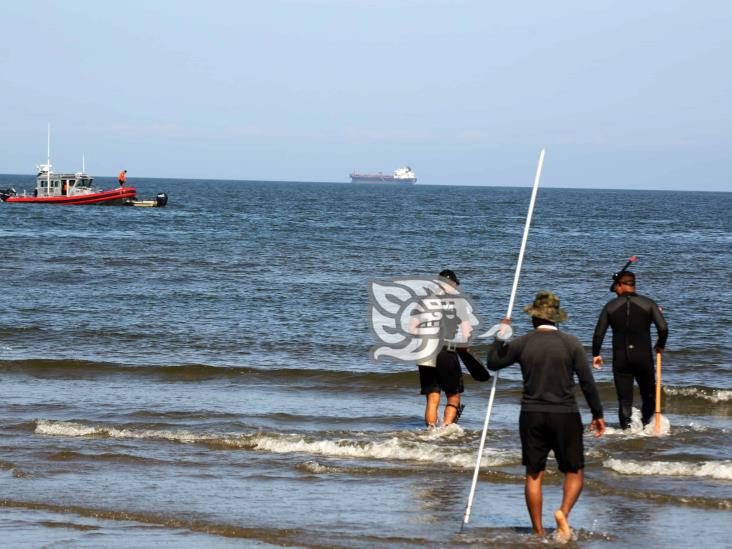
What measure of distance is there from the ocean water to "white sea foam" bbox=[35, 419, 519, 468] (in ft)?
0.09

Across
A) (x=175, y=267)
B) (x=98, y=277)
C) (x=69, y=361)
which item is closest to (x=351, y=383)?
(x=69, y=361)

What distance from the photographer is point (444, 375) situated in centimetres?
1074

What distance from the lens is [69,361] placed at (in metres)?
16.3

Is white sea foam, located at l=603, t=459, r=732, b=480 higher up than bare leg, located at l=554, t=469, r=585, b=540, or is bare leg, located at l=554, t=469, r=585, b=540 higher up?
bare leg, located at l=554, t=469, r=585, b=540

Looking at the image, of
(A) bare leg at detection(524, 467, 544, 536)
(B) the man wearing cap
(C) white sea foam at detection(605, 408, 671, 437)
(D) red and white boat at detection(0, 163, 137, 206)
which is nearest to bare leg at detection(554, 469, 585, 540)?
(A) bare leg at detection(524, 467, 544, 536)

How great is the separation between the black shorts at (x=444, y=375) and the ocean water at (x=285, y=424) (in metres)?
0.48

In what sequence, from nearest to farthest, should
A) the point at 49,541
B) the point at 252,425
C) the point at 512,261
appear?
the point at 49,541
the point at 252,425
the point at 512,261

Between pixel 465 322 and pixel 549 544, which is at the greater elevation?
pixel 465 322

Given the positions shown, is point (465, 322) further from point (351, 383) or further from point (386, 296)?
point (386, 296)

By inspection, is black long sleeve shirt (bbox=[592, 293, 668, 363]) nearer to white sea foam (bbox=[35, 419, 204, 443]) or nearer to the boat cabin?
white sea foam (bbox=[35, 419, 204, 443])

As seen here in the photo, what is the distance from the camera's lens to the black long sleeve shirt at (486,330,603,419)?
276 inches

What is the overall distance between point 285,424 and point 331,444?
1635mm

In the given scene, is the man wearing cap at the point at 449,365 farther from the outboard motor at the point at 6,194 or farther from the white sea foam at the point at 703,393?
the outboard motor at the point at 6,194

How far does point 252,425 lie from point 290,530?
4388 millimetres
